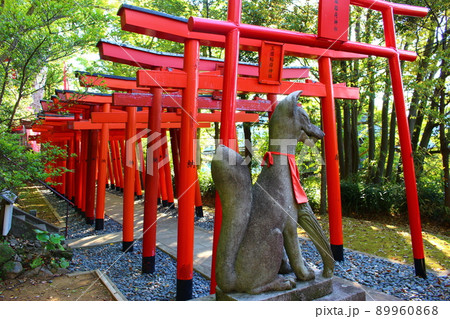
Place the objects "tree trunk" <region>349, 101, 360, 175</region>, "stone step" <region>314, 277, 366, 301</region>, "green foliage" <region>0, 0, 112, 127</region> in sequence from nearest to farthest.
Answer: "stone step" <region>314, 277, 366, 301</region> → "green foliage" <region>0, 0, 112, 127</region> → "tree trunk" <region>349, 101, 360, 175</region>

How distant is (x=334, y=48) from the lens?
16.8ft

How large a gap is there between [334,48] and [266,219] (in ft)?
10.5

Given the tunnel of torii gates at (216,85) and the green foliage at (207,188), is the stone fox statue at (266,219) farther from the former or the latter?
the green foliage at (207,188)

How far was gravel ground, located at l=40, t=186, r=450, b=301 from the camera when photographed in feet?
16.4

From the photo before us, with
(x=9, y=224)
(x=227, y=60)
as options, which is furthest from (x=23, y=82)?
(x=227, y=60)

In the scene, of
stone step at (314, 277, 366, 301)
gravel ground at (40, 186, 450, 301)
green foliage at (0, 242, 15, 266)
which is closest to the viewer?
stone step at (314, 277, 366, 301)

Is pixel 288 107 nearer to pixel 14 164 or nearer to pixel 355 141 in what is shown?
pixel 14 164

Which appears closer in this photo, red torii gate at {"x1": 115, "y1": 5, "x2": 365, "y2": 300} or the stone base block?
the stone base block

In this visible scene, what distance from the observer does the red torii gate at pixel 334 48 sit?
4.26m

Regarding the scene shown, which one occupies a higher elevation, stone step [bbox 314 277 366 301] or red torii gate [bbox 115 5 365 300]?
red torii gate [bbox 115 5 365 300]

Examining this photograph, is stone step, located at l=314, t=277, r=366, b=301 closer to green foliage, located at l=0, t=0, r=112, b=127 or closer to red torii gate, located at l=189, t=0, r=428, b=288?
red torii gate, located at l=189, t=0, r=428, b=288

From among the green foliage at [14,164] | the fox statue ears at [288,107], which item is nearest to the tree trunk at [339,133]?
the fox statue ears at [288,107]

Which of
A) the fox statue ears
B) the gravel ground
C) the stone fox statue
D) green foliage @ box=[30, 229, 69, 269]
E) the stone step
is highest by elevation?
the fox statue ears

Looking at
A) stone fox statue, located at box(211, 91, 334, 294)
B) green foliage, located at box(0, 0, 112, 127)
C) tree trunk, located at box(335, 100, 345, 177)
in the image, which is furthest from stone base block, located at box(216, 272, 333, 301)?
tree trunk, located at box(335, 100, 345, 177)
